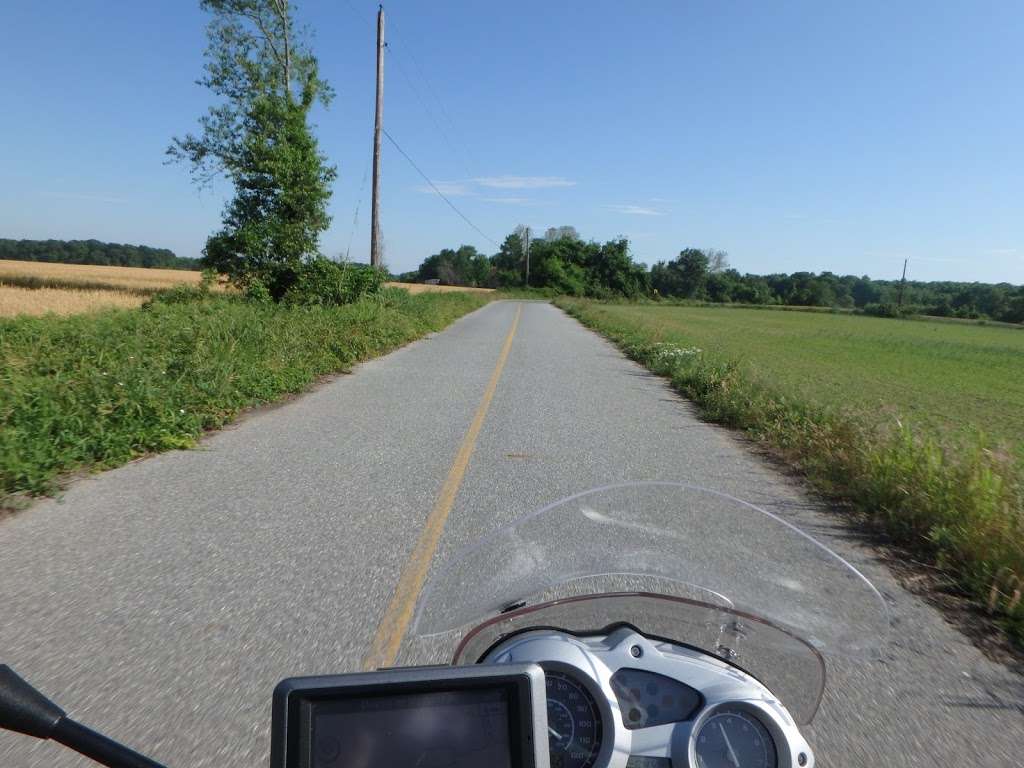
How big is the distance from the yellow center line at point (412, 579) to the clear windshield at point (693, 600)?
1.48 meters

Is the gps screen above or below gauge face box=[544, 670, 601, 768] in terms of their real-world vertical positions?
above

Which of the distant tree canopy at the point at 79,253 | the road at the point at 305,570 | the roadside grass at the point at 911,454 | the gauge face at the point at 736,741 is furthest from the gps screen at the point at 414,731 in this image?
the distant tree canopy at the point at 79,253

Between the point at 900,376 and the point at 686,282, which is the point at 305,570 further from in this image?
the point at 686,282

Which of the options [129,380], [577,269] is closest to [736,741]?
[129,380]

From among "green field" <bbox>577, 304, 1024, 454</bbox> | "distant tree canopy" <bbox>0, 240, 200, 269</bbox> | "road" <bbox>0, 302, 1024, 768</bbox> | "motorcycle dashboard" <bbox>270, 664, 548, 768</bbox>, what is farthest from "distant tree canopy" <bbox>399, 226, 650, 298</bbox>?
"motorcycle dashboard" <bbox>270, 664, 548, 768</bbox>

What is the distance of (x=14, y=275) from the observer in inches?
1742

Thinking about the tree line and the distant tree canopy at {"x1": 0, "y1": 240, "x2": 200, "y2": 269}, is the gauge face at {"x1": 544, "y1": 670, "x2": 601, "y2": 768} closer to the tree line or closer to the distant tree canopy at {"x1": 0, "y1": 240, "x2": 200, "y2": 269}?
the distant tree canopy at {"x1": 0, "y1": 240, "x2": 200, "y2": 269}

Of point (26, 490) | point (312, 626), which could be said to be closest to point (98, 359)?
point (26, 490)

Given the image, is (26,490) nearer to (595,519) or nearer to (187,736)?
(187,736)

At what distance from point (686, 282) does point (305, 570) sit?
13348 cm

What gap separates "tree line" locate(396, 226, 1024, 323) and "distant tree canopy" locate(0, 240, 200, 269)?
49.8m

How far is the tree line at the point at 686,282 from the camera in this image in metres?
101

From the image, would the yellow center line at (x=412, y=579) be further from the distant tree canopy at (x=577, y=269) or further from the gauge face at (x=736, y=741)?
the distant tree canopy at (x=577, y=269)

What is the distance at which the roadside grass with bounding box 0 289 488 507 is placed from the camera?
7.28 metres
